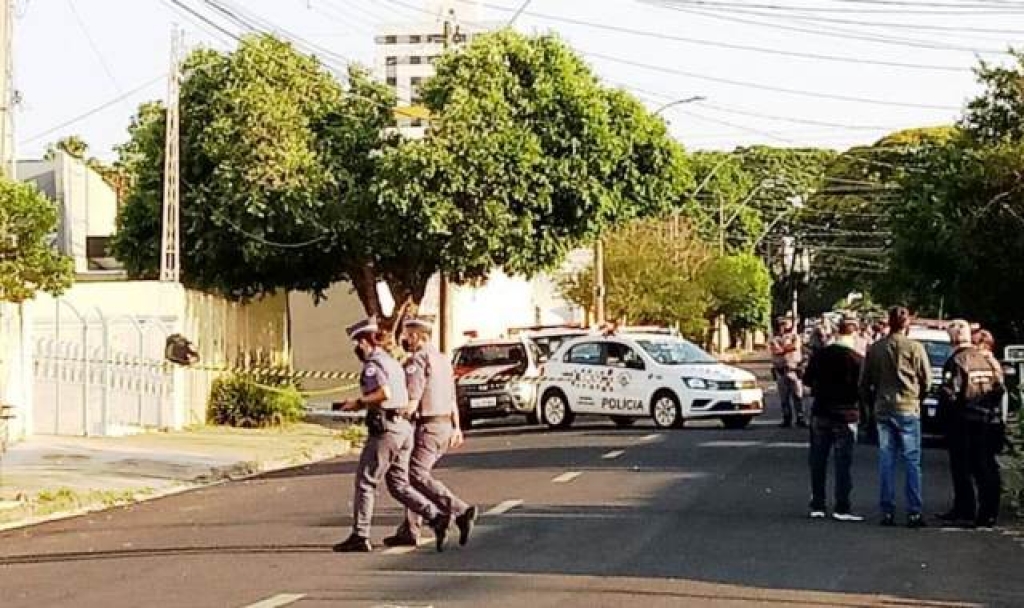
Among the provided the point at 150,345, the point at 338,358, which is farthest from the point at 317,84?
the point at 338,358

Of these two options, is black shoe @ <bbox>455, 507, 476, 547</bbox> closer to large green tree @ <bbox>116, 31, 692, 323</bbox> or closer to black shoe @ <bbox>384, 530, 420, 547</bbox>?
black shoe @ <bbox>384, 530, 420, 547</bbox>

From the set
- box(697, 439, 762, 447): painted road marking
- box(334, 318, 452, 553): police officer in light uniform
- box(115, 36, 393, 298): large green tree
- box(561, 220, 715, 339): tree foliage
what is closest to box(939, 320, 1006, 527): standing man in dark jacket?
box(334, 318, 452, 553): police officer in light uniform

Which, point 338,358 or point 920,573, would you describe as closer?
point 920,573

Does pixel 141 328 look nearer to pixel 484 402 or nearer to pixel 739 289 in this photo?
pixel 484 402

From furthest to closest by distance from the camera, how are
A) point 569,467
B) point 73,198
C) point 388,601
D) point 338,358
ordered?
1. point 73,198
2. point 338,358
3. point 569,467
4. point 388,601

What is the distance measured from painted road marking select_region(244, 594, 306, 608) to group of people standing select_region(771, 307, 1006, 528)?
625 centimetres

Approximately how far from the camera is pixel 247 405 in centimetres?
3406

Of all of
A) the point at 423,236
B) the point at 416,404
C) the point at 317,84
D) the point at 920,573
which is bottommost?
the point at 920,573

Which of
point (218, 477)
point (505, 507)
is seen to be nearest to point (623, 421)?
point (218, 477)

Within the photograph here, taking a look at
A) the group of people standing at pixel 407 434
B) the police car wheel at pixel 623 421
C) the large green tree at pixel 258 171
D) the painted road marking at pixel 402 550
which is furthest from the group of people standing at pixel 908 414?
the large green tree at pixel 258 171

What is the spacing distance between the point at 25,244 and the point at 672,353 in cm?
1550

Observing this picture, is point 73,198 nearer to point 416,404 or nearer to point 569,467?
point 569,467

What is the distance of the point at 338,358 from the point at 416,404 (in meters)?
33.2

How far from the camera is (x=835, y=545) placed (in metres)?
14.9
